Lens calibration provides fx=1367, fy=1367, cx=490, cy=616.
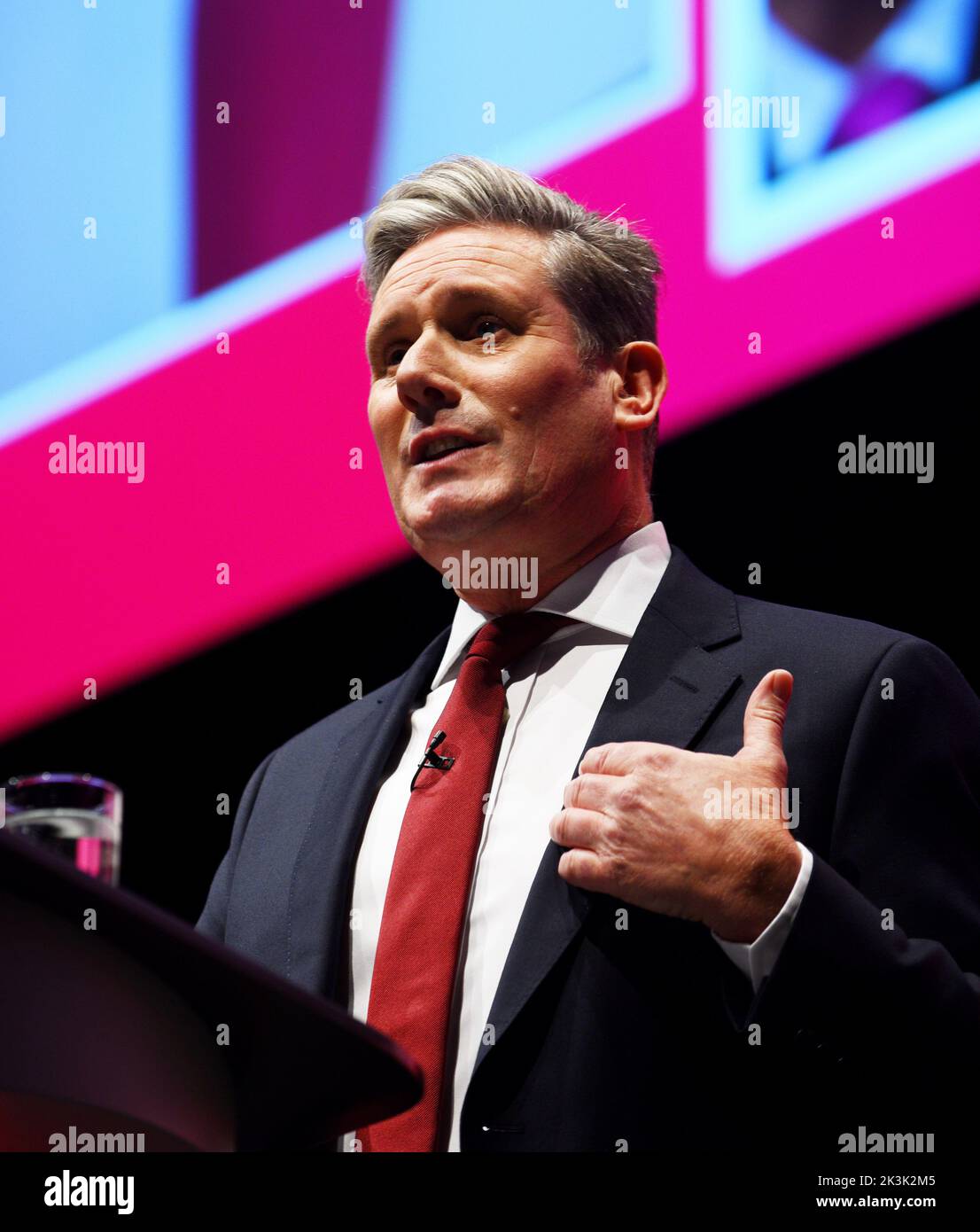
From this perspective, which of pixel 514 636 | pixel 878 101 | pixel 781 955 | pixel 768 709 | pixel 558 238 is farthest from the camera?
pixel 878 101

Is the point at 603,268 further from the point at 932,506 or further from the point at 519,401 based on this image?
the point at 932,506

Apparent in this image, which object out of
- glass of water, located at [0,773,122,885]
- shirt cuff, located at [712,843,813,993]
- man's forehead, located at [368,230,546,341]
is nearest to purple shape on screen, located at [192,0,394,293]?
man's forehead, located at [368,230,546,341]

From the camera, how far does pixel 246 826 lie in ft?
7.26

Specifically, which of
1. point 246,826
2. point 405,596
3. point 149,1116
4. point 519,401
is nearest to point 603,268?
point 519,401

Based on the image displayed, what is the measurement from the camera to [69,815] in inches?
57.2

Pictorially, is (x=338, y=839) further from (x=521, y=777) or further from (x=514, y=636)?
(x=514, y=636)

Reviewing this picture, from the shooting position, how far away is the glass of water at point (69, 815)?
1.45 meters

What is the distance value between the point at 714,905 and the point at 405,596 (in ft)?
4.68

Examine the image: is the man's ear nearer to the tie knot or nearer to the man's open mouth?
the man's open mouth

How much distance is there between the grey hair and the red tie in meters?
0.56

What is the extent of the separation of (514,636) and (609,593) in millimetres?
158

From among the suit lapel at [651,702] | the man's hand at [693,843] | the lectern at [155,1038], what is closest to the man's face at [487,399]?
the suit lapel at [651,702]

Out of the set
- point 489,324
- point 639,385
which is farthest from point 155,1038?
point 639,385

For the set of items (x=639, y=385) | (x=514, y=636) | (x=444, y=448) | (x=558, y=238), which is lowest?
(x=514, y=636)
